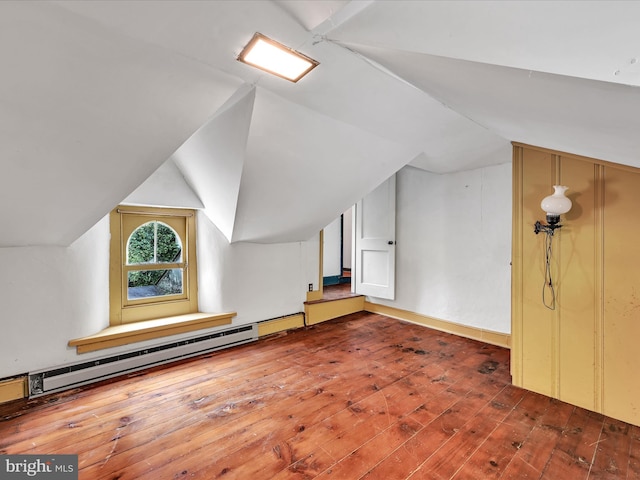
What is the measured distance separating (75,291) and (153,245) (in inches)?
31.0

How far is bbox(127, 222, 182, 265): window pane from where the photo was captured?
277cm

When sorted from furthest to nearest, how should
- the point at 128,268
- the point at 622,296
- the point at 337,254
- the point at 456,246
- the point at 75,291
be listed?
1. the point at 337,254
2. the point at 456,246
3. the point at 128,268
4. the point at 75,291
5. the point at 622,296

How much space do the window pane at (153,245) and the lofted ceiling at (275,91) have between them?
2.23ft

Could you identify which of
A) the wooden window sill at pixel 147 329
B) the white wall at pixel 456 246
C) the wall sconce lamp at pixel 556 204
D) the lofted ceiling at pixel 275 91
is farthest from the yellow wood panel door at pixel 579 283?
the wooden window sill at pixel 147 329

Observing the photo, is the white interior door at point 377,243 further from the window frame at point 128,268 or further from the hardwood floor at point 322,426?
the window frame at point 128,268

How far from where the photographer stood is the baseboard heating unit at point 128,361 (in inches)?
81.5

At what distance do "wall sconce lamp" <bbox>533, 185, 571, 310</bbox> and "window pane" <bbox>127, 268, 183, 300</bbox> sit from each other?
3.25 meters

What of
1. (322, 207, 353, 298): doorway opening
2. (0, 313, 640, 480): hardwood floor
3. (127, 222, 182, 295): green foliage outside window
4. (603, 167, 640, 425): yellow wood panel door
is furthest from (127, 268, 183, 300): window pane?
(603, 167, 640, 425): yellow wood panel door

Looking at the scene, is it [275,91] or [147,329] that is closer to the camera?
[275,91]

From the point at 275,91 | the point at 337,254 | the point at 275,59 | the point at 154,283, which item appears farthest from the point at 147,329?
the point at 337,254

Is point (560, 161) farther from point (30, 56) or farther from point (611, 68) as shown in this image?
point (30, 56)

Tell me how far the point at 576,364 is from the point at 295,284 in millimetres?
2659

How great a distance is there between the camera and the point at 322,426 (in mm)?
1724

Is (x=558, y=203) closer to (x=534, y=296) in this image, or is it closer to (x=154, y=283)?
(x=534, y=296)
